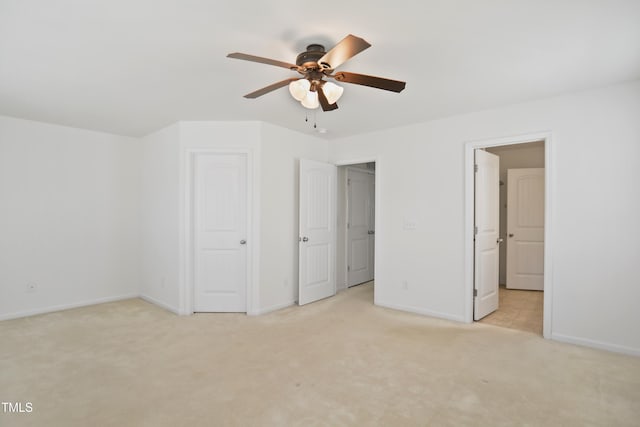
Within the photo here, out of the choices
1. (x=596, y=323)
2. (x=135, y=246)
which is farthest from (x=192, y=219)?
(x=596, y=323)

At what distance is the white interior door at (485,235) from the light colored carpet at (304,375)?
454 mm

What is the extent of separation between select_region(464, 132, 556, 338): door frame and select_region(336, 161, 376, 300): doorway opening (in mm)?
1826

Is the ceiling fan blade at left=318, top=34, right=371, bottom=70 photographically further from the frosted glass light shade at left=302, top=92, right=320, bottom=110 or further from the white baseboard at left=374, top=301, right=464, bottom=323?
the white baseboard at left=374, top=301, right=464, bottom=323

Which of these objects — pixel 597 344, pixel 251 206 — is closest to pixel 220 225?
pixel 251 206

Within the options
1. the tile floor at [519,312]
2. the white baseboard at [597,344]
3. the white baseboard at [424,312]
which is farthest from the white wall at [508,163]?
the white baseboard at [597,344]

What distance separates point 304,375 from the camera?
8.52ft

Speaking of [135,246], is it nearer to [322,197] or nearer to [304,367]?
[322,197]

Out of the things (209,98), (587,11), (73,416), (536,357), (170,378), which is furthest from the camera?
(209,98)

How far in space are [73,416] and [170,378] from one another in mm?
616

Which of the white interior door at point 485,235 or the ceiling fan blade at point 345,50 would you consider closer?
the ceiling fan blade at point 345,50

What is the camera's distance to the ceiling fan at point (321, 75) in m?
1.96

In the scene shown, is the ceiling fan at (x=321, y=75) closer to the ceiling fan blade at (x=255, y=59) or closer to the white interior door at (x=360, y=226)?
the ceiling fan blade at (x=255, y=59)

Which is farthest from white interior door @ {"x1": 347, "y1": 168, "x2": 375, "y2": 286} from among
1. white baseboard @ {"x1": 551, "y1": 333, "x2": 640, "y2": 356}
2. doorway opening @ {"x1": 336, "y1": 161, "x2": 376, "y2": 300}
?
white baseboard @ {"x1": 551, "y1": 333, "x2": 640, "y2": 356}

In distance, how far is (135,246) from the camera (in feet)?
16.8
